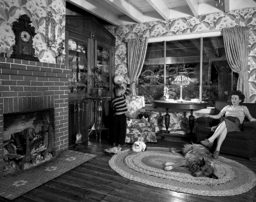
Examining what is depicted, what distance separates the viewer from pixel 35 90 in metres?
2.87

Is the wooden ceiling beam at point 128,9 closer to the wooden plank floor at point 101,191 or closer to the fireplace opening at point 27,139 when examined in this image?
the fireplace opening at point 27,139

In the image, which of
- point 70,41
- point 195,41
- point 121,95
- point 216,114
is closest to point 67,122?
point 121,95

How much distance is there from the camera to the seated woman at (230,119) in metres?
3.24

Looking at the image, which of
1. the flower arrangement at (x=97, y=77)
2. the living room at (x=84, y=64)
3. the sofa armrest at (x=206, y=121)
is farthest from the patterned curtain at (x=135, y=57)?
the sofa armrest at (x=206, y=121)

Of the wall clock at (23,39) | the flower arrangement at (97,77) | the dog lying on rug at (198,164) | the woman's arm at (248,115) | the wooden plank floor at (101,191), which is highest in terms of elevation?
Result: the wall clock at (23,39)

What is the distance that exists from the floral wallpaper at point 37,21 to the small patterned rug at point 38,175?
4.82ft

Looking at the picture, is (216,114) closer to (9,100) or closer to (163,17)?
(163,17)

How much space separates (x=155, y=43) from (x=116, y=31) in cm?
107

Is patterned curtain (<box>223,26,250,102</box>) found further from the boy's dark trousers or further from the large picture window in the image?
the boy's dark trousers

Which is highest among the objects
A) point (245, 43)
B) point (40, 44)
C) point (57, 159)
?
point (245, 43)

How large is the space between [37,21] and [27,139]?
1663 millimetres

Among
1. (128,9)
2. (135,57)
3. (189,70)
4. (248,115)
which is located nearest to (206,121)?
(248,115)

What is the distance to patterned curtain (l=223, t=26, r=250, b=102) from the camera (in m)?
4.02

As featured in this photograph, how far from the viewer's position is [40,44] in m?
3.02
